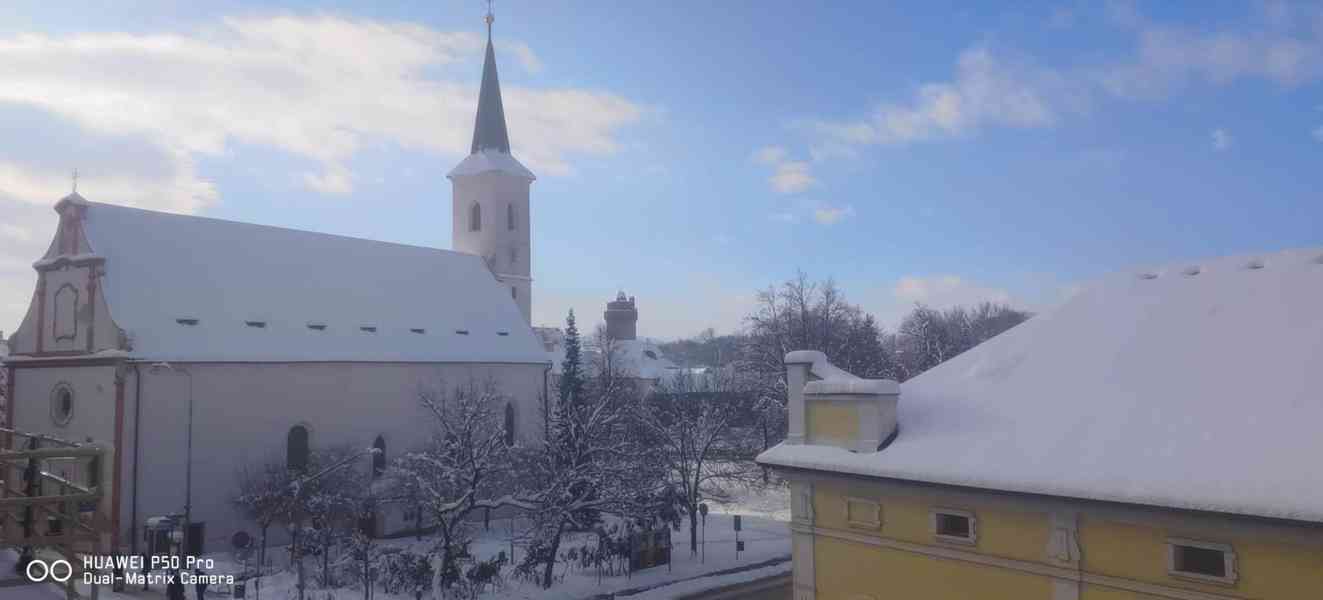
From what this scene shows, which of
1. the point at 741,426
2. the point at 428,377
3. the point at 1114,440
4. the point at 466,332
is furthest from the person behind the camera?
the point at 741,426

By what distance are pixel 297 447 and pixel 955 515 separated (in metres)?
28.5

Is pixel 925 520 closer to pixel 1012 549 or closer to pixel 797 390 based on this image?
pixel 1012 549

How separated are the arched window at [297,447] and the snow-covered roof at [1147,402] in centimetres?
2433

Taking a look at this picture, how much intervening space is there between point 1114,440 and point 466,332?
3467 centimetres

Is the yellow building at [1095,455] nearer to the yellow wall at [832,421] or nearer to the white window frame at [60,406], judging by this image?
the yellow wall at [832,421]

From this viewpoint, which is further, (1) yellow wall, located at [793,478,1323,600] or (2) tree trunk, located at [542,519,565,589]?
(2) tree trunk, located at [542,519,565,589]

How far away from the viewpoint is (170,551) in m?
25.9

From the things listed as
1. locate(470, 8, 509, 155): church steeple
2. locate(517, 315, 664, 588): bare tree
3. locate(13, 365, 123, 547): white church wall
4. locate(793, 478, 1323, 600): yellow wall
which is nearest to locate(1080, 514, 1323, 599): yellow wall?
locate(793, 478, 1323, 600): yellow wall

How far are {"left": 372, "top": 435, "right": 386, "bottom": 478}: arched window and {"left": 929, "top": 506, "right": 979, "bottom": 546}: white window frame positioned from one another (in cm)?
2798

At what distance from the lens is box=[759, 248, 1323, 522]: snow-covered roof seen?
12.5m

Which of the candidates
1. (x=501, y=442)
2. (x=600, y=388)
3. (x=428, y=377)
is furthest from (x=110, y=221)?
(x=600, y=388)

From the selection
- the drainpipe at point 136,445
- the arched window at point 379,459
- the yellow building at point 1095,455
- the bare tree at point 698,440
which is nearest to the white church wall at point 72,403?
the drainpipe at point 136,445

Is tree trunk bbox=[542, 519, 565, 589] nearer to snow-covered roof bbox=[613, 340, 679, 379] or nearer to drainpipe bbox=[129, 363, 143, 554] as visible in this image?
drainpipe bbox=[129, 363, 143, 554]

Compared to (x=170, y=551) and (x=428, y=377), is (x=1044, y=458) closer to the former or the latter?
(x=170, y=551)
